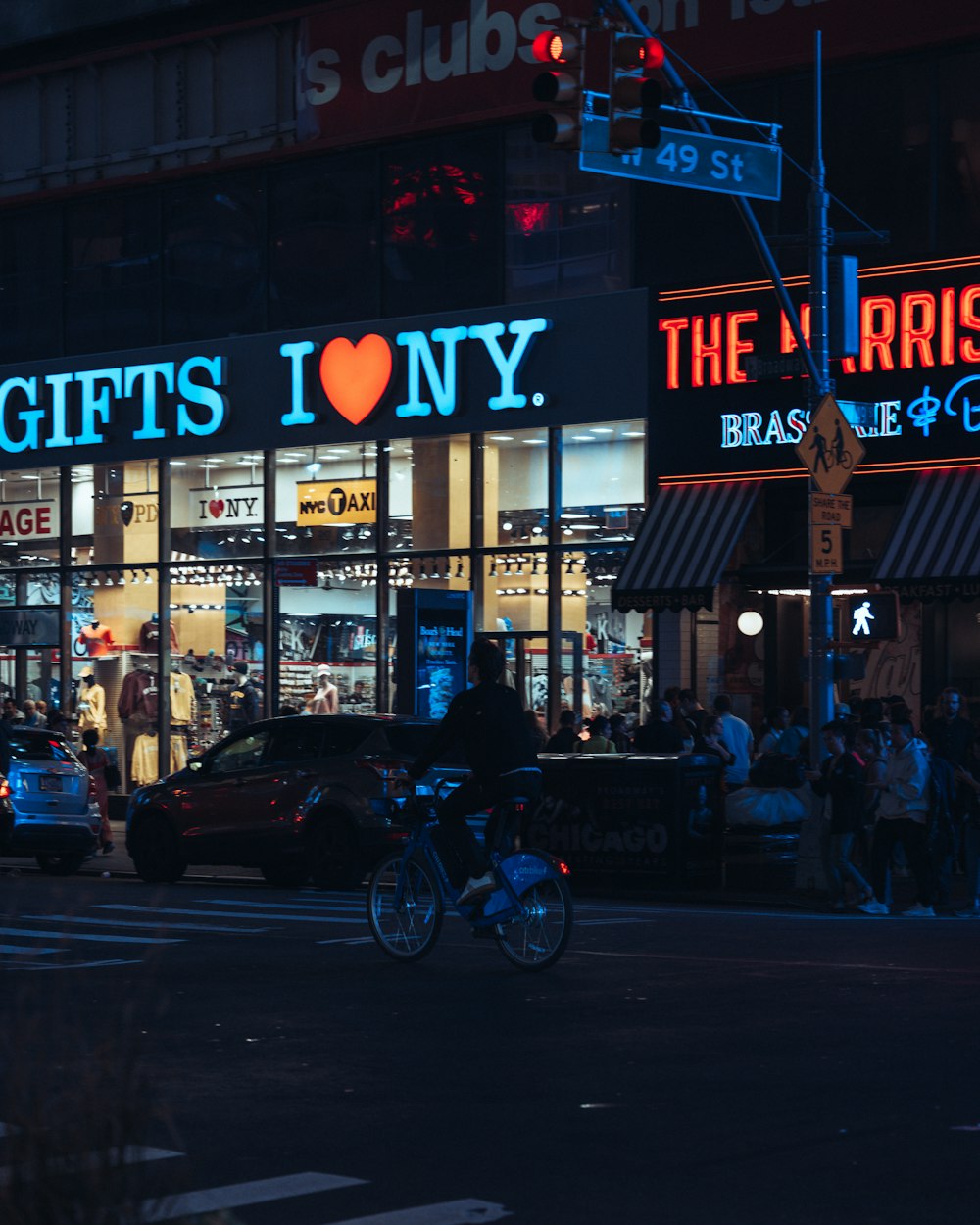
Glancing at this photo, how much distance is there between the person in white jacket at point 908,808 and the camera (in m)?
17.4

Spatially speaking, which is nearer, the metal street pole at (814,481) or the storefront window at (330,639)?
the metal street pole at (814,481)

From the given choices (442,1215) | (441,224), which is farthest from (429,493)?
(442,1215)

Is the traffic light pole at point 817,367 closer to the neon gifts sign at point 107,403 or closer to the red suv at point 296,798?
the red suv at point 296,798

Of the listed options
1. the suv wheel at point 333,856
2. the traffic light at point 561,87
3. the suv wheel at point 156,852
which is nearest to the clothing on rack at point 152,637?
the suv wheel at point 156,852

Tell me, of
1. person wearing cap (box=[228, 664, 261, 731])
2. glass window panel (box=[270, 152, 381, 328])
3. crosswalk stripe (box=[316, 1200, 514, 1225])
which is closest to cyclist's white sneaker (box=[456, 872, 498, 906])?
crosswalk stripe (box=[316, 1200, 514, 1225])

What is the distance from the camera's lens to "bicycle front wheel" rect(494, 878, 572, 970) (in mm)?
12312

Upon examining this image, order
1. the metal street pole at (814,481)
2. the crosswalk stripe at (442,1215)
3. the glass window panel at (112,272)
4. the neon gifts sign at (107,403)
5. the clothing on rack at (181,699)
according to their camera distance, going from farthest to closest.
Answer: the glass window panel at (112,272) → the clothing on rack at (181,699) → the neon gifts sign at (107,403) → the metal street pole at (814,481) → the crosswalk stripe at (442,1215)

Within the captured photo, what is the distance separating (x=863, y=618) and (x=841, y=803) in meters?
1.87

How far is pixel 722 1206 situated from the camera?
626 cm

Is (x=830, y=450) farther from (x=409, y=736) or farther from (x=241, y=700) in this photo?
(x=241, y=700)

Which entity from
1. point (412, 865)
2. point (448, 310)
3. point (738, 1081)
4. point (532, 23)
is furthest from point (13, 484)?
point (738, 1081)

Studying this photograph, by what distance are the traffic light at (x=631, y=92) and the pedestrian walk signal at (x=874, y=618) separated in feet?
18.5

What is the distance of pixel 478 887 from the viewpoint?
492 inches

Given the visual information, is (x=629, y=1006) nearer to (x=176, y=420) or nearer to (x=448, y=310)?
(x=448, y=310)
